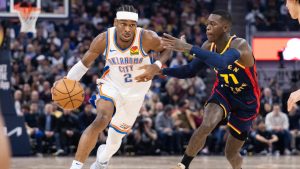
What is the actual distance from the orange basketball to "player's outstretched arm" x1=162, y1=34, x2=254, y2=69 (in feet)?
5.67

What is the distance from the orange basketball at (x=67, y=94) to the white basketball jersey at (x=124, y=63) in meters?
0.33

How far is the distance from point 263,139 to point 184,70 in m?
9.45

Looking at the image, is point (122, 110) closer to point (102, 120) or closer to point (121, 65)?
point (121, 65)

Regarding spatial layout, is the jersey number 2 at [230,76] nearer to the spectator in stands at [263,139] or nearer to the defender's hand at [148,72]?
the defender's hand at [148,72]

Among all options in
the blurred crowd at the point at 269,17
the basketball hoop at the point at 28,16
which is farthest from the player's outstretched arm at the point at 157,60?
the blurred crowd at the point at 269,17

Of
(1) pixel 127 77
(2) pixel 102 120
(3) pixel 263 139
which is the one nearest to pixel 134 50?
(1) pixel 127 77

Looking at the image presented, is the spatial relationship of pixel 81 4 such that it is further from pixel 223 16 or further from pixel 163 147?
pixel 223 16

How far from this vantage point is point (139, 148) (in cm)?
1555

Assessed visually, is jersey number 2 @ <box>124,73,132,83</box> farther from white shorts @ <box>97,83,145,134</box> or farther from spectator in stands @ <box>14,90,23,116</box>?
spectator in stands @ <box>14,90,23,116</box>

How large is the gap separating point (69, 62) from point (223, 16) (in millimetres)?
10499

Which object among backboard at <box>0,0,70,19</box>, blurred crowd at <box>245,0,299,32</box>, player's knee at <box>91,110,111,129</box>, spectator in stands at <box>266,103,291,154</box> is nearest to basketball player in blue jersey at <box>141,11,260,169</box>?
player's knee at <box>91,110,111,129</box>

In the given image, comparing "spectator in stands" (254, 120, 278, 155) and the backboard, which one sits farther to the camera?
"spectator in stands" (254, 120, 278, 155)

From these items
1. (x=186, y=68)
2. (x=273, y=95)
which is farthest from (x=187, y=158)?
(x=273, y=95)

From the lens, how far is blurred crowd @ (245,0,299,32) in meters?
21.3
